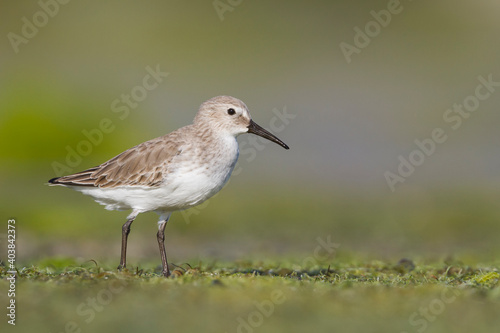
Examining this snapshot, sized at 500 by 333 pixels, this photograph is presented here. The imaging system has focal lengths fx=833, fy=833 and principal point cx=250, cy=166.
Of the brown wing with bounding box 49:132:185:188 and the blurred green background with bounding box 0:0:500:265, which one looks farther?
the blurred green background with bounding box 0:0:500:265

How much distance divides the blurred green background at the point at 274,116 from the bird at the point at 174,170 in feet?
5.70

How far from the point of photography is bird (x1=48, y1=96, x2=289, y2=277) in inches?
343

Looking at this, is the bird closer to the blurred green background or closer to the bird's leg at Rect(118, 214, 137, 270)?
the bird's leg at Rect(118, 214, 137, 270)

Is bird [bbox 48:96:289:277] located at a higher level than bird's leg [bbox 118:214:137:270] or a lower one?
higher

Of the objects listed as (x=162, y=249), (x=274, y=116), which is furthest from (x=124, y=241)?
(x=274, y=116)

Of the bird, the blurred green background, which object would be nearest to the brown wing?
the bird

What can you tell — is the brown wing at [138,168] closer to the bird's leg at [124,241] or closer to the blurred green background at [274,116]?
the bird's leg at [124,241]

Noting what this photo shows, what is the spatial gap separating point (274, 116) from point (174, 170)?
40.0 feet

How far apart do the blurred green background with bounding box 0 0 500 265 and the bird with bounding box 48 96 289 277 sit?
1.74 m

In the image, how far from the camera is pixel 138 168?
8.98 meters

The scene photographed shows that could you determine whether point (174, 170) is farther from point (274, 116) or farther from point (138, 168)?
point (274, 116)

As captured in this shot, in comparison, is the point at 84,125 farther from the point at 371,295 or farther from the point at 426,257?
the point at 371,295

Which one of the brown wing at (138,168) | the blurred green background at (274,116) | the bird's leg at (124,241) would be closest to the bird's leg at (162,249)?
the bird's leg at (124,241)

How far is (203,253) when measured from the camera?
12.2 m
